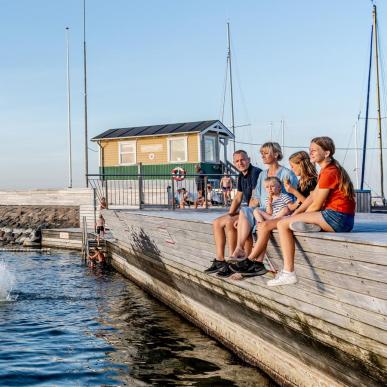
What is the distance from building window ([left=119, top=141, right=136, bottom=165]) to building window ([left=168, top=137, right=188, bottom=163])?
2534 millimetres

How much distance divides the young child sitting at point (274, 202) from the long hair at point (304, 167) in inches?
11.8

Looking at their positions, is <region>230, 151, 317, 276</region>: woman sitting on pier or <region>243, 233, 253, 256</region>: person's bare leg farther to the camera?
<region>243, 233, 253, 256</region>: person's bare leg

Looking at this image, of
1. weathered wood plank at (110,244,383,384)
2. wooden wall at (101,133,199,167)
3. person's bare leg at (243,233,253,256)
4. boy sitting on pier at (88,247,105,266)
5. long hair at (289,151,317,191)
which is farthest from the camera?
wooden wall at (101,133,199,167)

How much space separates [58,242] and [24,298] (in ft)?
49.0

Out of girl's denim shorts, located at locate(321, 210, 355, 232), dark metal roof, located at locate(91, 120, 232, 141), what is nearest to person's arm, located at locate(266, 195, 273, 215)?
Answer: girl's denim shorts, located at locate(321, 210, 355, 232)

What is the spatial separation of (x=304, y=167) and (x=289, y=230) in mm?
1069

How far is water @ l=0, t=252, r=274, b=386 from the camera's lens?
845 cm

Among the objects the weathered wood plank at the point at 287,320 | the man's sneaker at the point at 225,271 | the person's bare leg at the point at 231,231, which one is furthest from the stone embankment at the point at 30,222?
the man's sneaker at the point at 225,271

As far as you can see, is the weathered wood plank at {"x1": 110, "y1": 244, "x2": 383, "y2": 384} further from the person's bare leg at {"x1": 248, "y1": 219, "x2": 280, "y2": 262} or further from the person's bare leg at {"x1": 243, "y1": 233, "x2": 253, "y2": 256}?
the person's bare leg at {"x1": 248, "y1": 219, "x2": 280, "y2": 262}

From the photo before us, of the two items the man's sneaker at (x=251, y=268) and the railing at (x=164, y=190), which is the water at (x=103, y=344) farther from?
the railing at (x=164, y=190)

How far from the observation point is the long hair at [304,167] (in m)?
6.97

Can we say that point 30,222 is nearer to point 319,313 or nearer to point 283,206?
point 283,206

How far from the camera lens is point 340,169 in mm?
6094

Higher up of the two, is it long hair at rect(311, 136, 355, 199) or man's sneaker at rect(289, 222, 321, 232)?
long hair at rect(311, 136, 355, 199)
